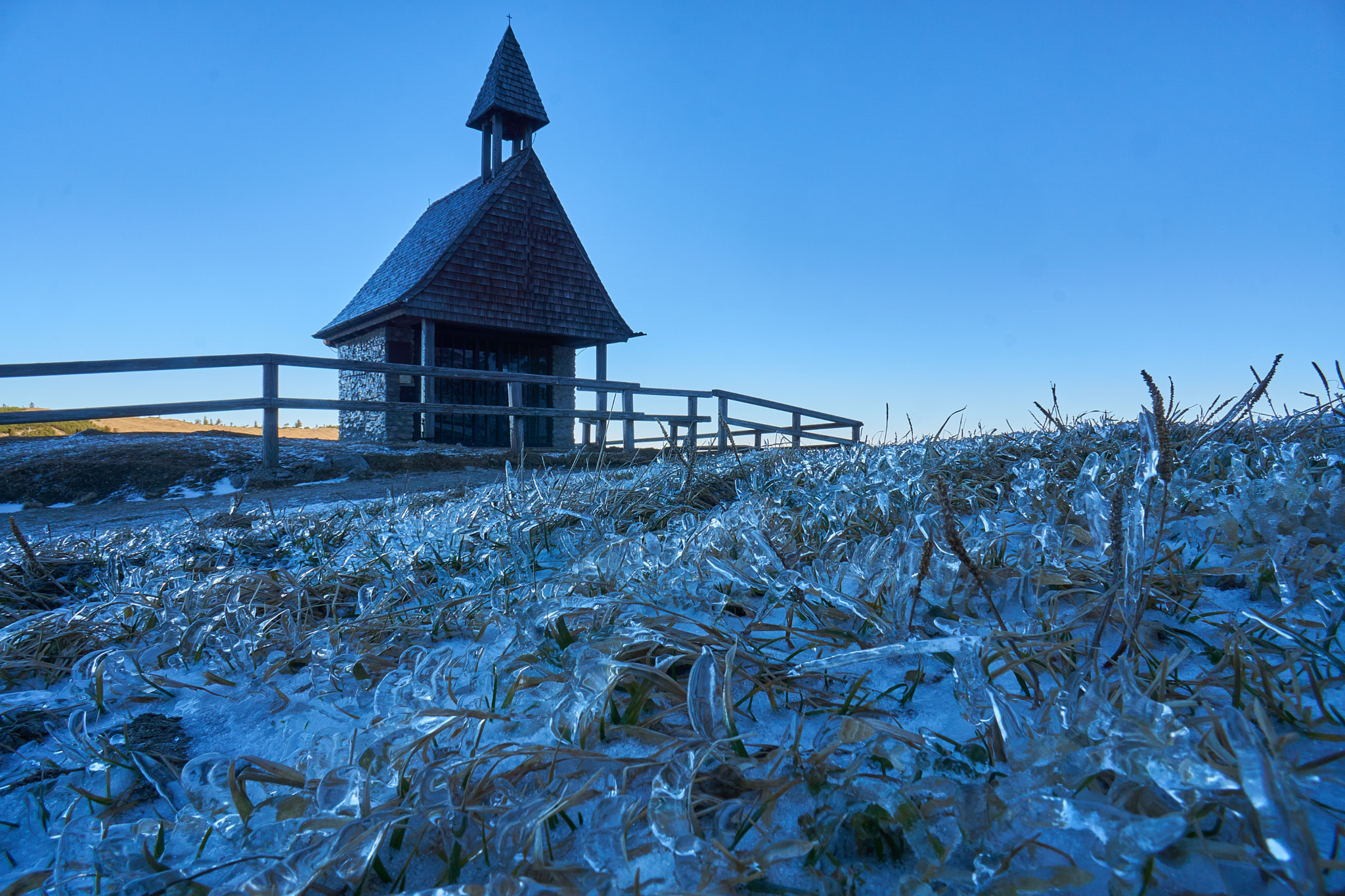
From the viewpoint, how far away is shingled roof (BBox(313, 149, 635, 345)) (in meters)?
13.0

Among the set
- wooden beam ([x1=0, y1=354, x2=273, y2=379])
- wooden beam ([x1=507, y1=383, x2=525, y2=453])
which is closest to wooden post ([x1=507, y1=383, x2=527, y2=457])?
wooden beam ([x1=507, y1=383, x2=525, y2=453])

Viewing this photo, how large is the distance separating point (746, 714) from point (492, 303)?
13525 millimetres

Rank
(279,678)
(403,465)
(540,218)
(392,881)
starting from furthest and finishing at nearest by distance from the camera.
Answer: (540,218) → (403,465) → (279,678) → (392,881)

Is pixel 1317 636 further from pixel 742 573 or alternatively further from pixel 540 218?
pixel 540 218

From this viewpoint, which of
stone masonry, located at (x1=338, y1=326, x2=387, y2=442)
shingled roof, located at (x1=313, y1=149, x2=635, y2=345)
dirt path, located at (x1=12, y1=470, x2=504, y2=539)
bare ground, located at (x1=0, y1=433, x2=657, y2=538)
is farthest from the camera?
stone masonry, located at (x1=338, y1=326, x2=387, y2=442)

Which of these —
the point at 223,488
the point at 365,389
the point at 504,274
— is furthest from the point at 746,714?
the point at 365,389

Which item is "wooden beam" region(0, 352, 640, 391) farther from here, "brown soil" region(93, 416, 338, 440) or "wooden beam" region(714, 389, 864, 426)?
"brown soil" region(93, 416, 338, 440)

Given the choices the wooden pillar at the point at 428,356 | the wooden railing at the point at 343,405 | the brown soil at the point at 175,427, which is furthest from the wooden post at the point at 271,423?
the brown soil at the point at 175,427

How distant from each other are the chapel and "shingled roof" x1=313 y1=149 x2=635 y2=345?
0.8 inches

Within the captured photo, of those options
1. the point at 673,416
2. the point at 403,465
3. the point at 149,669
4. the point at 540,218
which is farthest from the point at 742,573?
the point at 540,218

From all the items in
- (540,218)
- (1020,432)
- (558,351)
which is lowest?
(1020,432)

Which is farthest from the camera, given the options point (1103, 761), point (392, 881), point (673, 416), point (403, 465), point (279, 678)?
point (673, 416)

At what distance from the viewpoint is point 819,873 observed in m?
0.68

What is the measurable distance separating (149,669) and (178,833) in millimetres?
732
